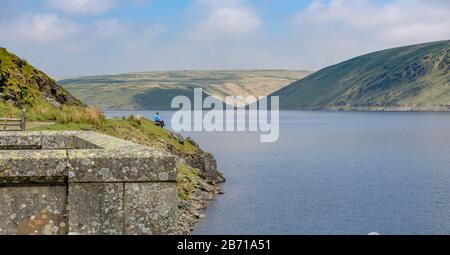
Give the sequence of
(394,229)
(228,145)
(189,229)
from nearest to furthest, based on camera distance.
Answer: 1. (189,229)
2. (394,229)
3. (228,145)

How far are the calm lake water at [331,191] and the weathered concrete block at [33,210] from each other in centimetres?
3099

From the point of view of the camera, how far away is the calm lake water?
4084 centimetres

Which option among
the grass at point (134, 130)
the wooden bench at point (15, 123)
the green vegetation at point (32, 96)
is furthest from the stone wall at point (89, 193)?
the green vegetation at point (32, 96)

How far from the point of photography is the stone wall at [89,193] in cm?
Result: 598

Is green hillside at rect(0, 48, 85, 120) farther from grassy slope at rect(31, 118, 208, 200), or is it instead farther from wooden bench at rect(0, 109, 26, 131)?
wooden bench at rect(0, 109, 26, 131)

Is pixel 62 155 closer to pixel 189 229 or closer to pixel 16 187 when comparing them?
pixel 16 187

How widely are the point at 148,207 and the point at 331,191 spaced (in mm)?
51435

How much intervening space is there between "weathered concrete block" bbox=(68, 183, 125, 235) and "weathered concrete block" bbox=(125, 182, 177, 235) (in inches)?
4.7

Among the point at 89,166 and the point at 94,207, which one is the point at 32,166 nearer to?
the point at 89,166

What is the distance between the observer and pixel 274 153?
96625 millimetres

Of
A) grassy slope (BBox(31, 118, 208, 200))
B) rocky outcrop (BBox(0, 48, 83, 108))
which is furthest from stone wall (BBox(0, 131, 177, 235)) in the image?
rocky outcrop (BBox(0, 48, 83, 108))

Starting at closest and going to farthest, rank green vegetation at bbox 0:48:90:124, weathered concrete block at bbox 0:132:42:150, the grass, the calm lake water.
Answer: weathered concrete block at bbox 0:132:42:150 → the grass → the calm lake water → green vegetation at bbox 0:48:90:124
